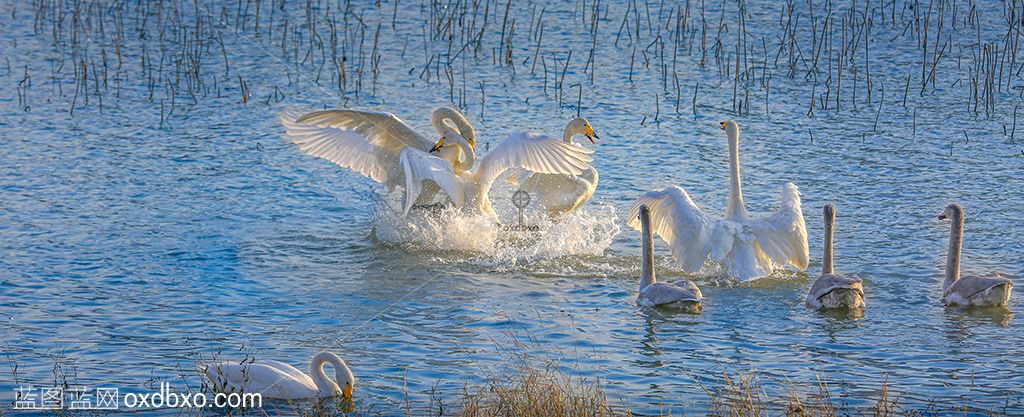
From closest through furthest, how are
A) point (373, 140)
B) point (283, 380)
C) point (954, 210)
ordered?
point (283, 380)
point (954, 210)
point (373, 140)

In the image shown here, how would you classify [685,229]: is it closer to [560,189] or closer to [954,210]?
[954,210]

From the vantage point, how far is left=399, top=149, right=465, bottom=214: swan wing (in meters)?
10.9

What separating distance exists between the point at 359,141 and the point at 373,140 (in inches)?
5.2

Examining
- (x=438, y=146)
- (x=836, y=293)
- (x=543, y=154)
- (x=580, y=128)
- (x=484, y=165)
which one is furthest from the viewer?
(x=580, y=128)

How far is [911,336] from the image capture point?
318 inches

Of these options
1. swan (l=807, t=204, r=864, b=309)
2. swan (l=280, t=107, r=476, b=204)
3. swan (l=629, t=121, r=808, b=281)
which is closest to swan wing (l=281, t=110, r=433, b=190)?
swan (l=280, t=107, r=476, b=204)

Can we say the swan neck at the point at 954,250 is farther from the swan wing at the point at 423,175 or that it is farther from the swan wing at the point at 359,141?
the swan wing at the point at 359,141

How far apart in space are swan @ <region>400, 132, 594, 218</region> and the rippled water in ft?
1.07

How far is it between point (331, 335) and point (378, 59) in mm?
9517

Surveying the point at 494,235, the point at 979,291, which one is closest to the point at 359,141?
the point at 494,235

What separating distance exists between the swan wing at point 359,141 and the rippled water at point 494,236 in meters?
0.37

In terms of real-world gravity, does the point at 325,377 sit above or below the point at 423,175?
below

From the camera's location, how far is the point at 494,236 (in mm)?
10914

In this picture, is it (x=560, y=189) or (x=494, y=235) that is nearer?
(x=494, y=235)
